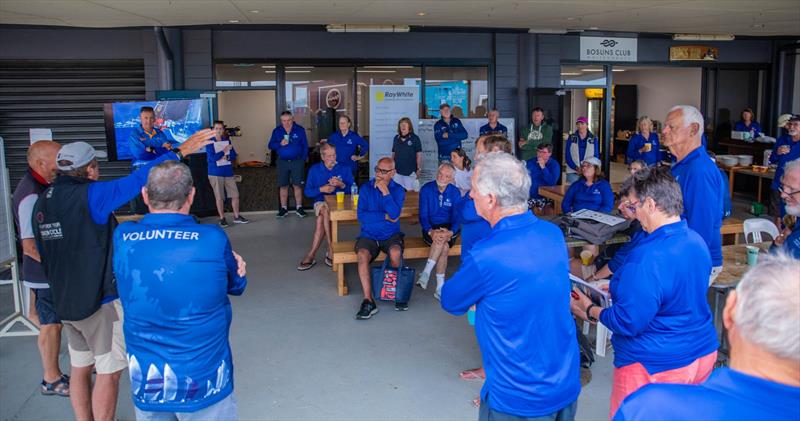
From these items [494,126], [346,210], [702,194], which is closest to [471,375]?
[702,194]

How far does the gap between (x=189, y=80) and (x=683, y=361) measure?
909 centimetres

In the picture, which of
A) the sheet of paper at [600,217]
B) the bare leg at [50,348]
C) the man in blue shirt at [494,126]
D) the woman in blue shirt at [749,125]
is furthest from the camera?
the woman in blue shirt at [749,125]

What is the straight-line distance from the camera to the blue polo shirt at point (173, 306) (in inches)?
88.0

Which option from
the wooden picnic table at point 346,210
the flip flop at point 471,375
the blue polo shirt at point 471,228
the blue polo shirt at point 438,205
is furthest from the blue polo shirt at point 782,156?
the flip flop at point 471,375

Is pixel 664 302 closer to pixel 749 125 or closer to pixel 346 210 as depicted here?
pixel 346 210

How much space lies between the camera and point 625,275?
8.11 feet

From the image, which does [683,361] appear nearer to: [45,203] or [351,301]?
[45,203]

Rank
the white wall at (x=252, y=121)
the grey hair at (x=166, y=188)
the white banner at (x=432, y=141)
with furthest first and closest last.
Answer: the white wall at (x=252, y=121)
the white banner at (x=432, y=141)
the grey hair at (x=166, y=188)

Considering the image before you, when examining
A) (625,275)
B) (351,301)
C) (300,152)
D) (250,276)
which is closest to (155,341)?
(625,275)

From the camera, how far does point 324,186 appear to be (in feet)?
23.2

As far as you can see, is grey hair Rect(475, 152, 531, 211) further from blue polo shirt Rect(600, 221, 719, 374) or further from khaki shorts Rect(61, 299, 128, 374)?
khaki shorts Rect(61, 299, 128, 374)

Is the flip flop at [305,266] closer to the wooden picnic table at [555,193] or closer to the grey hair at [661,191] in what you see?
the wooden picnic table at [555,193]

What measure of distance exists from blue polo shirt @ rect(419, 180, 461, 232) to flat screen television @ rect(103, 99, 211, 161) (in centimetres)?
467

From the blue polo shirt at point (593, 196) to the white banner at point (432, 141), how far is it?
4.76 m
